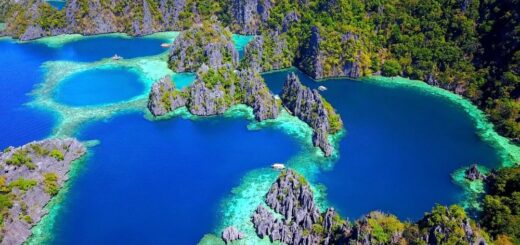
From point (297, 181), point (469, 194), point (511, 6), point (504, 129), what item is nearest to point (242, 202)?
Answer: point (297, 181)

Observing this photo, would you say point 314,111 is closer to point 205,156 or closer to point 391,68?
point 205,156

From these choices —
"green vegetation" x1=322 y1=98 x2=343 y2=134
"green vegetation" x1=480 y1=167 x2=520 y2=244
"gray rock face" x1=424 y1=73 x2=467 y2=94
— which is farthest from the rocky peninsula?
"gray rock face" x1=424 y1=73 x2=467 y2=94

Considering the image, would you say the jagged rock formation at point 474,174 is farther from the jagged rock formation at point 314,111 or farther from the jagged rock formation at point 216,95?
the jagged rock formation at point 216,95

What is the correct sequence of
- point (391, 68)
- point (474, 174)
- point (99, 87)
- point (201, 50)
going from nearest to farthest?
point (474, 174) → point (99, 87) → point (391, 68) → point (201, 50)

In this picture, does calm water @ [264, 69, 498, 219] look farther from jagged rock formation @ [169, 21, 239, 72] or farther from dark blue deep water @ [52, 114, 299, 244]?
jagged rock formation @ [169, 21, 239, 72]

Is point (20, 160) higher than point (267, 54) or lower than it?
lower

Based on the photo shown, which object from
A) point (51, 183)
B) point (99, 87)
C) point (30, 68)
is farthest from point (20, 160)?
point (30, 68)

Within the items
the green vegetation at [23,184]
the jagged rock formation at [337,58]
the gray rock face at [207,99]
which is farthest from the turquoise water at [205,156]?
the green vegetation at [23,184]
